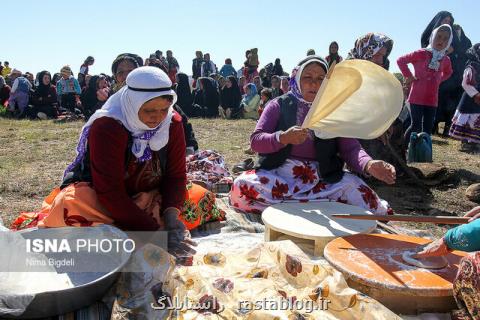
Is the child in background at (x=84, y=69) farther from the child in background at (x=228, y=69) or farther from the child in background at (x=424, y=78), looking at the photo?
the child in background at (x=424, y=78)

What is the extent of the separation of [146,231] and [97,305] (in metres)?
0.55

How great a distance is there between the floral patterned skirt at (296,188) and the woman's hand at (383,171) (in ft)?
1.15

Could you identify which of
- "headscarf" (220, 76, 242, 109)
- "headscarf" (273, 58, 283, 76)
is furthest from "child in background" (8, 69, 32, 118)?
"headscarf" (273, 58, 283, 76)

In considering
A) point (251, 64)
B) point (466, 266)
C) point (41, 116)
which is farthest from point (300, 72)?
point (251, 64)

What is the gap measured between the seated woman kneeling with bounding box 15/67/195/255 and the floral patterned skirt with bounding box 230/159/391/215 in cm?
79

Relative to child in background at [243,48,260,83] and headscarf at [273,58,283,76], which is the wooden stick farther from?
headscarf at [273,58,283,76]

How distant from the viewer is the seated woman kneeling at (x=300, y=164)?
3188 mm

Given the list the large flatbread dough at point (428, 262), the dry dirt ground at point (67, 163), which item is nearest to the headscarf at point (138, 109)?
the large flatbread dough at point (428, 262)

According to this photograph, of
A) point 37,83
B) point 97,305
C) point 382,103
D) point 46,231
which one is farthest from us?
point 37,83

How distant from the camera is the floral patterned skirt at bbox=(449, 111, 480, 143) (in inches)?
266

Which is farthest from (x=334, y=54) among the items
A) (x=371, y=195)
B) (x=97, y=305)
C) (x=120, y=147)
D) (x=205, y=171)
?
(x=97, y=305)

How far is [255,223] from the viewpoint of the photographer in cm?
323

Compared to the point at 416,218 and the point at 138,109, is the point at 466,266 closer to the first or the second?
the point at 416,218

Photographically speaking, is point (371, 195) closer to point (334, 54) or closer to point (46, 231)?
point (46, 231)
